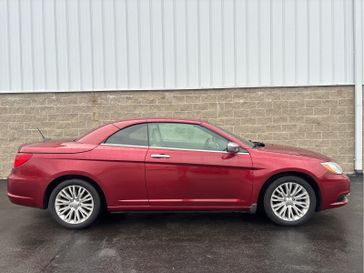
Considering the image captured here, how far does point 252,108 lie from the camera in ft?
28.6

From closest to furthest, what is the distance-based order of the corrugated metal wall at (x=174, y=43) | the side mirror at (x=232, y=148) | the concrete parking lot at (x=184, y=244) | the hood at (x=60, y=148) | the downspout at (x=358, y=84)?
the concrete parking lot at (x=184, y=244), the side mirror at (x=232, y=148), the hood at (x=60, y=148), the downspout at (x=358, y=84), the corrugated metal wall at (x=174, y=43)

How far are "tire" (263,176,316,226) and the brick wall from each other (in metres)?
3.79

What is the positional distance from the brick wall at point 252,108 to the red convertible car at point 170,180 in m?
3.69

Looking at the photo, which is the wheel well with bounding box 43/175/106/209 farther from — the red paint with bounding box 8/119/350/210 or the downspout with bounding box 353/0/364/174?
the downspout with bounding box 353/0/364/174

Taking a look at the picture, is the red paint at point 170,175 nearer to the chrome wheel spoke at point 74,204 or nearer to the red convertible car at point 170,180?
the red convertible car at point 170,180

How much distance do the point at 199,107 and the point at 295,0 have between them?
345cm

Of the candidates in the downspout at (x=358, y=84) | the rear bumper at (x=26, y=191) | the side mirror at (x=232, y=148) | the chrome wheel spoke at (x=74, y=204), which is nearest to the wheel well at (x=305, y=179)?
the side mirror at (x=232, y=148)

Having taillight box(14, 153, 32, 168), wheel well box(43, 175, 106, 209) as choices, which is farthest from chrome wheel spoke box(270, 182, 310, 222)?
taillight box(14, 153, 32, 168)

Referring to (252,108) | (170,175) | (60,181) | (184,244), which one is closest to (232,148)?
(170,175)

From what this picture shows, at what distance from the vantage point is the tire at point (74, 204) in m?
4.95

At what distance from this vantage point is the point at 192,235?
4695 mm

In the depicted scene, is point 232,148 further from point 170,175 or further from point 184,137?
point 170,175

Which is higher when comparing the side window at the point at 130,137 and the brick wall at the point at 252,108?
the brick wall at the point at 252,108

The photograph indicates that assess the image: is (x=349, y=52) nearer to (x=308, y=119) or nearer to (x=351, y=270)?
(x=308, y=119)
